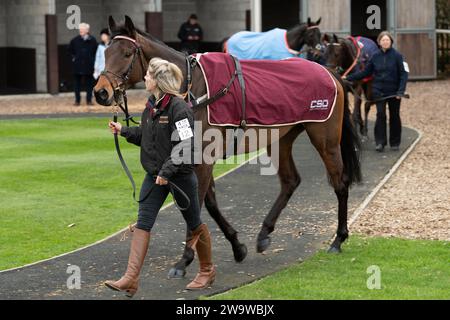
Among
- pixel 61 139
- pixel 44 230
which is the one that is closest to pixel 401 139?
pixel 61 139

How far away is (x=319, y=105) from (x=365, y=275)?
6.13ft

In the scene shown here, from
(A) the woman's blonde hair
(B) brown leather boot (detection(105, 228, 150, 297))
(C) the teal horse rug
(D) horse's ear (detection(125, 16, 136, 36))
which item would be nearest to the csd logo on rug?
(D) horse's ear (detection(125, 16, 136, 36))

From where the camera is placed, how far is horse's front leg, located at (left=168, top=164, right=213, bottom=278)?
876 cm

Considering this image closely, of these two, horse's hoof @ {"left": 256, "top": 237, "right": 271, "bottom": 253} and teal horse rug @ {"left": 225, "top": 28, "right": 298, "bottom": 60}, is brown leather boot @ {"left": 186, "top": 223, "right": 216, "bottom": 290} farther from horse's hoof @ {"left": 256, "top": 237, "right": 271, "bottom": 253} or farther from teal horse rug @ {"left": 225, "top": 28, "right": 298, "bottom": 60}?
teal horse rug @ {"left": 225, "top": 28, "right": 298, "bottom": 60}

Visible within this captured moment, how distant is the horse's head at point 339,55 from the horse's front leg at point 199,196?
9.73 m

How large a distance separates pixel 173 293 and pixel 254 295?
673 millimetres

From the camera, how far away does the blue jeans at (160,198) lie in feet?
26.8

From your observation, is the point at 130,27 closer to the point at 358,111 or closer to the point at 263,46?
the point at 358,111

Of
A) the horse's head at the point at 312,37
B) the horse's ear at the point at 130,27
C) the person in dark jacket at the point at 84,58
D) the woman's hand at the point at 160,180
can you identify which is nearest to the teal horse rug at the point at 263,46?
the horse's head at the point at 312,37

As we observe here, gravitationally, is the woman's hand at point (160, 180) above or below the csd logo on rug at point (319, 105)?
below

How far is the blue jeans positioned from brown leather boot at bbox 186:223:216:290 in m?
0.10

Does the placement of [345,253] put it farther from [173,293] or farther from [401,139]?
[401,139]

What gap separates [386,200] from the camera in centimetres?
1240

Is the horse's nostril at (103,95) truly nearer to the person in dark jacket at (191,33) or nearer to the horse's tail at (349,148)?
the horse's tail at (349,148)
